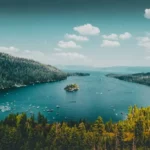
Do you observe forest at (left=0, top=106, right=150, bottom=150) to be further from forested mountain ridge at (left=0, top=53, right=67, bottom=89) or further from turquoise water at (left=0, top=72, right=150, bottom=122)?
forested mountain ridge at (left=0, top=53, right=67, bottom=89)

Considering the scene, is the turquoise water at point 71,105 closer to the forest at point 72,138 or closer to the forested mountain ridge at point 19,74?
the forest at point 72,138

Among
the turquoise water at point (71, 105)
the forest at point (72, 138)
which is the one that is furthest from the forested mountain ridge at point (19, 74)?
the forest at point (72, 138)

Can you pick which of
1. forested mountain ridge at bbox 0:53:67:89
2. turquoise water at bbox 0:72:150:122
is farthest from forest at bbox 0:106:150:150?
forested mountain ridge at bbox 0:53:67:89

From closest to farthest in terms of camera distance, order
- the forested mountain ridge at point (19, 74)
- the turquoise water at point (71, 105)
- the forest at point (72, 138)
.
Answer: the forest at point (72, 138) → the turquoise water at point (71, 105) → the forested mountain ridge at point (19, 74)

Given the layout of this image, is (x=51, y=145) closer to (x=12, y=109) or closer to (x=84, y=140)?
(x=84, y=140)

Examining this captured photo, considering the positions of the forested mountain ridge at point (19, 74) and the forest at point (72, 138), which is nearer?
the forest at point (72, 138)

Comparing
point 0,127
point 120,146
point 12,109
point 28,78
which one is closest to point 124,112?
point 12,109

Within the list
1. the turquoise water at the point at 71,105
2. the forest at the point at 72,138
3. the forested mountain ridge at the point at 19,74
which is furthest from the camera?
the forested mountain ridge at the point at 19,74

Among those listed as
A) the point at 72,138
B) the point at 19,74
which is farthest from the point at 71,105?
the point at 19,74

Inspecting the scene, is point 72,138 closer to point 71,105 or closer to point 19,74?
point 71,105
